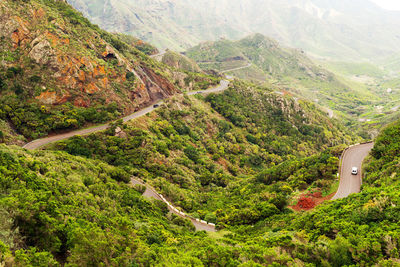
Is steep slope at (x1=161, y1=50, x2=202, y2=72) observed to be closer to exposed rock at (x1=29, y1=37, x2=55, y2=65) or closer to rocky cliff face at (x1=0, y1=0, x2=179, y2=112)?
rocky cliff face at (x1=0, y1=0, x2=179, y2=112)

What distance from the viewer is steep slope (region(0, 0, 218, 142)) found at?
172 feet

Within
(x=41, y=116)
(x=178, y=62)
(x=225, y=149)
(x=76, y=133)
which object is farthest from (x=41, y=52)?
(x=178, y=62)

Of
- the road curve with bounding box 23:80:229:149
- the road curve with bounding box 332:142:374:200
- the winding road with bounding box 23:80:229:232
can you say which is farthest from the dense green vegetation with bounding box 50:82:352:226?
the road curve with bounding box 23:80:229:149

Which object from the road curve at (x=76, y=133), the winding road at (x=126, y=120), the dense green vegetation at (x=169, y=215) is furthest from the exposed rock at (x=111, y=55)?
the dense green vegetation at (x=169, y=215)

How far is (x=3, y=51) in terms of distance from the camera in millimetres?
55781

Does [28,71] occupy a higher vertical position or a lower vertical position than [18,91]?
higher

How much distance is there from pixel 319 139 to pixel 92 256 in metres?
110

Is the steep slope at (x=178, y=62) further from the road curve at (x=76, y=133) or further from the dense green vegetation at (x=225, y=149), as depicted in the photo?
the road curve at (x=76, y=133)

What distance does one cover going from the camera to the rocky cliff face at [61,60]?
56.5m

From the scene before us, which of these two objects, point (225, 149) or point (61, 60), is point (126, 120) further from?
point (225, 149)

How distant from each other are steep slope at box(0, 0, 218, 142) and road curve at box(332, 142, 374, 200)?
5293 cm

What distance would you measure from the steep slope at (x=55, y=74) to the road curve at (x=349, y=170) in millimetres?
52930

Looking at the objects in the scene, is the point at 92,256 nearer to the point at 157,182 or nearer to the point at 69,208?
the point at 69,208

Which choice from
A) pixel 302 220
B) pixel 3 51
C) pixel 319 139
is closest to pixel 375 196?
pixel 302 220
